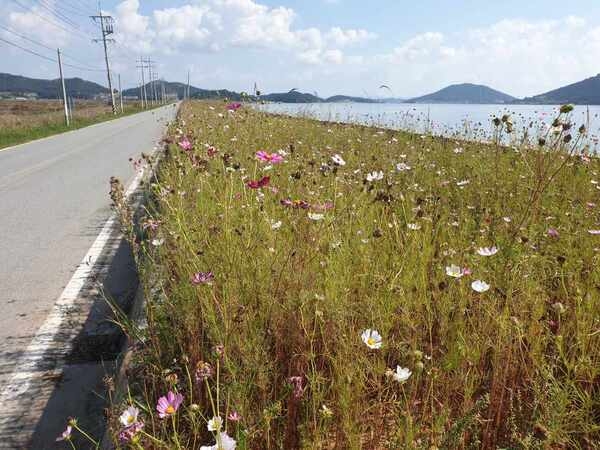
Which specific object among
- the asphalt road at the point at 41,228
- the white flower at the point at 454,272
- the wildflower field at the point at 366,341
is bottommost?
the asphalt road at the point at 41,228

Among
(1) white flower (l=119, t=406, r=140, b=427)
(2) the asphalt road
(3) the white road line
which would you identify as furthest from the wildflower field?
(2) the asphalt road

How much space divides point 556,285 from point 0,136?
19.4 m

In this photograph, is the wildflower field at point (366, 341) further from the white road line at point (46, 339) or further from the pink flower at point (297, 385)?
the white road line at point (46, 339)

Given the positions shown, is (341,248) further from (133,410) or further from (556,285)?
(133,410)

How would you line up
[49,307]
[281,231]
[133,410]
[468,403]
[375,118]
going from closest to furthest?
[133,410] → [468,403] → [281,231] → [49,307] → [375,118]

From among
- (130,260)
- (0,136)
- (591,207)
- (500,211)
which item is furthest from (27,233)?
(0,136)

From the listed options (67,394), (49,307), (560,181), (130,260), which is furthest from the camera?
(560,181)

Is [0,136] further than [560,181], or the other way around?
[0,136]

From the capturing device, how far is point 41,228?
17.1ft

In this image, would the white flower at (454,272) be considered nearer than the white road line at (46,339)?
Yes

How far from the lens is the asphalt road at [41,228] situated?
3115mm

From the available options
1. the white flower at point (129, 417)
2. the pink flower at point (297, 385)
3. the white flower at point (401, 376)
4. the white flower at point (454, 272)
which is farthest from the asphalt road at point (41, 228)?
the white flower at point (454, 272)

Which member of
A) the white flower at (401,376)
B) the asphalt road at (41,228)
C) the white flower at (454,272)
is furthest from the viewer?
the asphalt road at (41,228)

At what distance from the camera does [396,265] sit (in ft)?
8.07
